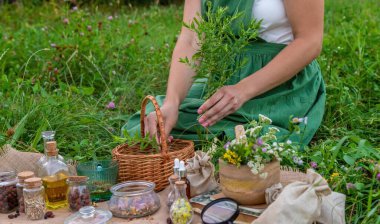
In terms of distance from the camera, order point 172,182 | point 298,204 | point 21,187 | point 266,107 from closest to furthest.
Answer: point 298,204 < point 172,182 < point 21,187 < point 266,107

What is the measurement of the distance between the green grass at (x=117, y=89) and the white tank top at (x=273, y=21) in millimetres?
563

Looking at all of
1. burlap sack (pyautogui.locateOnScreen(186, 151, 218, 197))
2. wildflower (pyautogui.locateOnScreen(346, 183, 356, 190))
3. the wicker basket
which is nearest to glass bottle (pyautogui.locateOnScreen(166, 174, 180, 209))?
burlap sack (pyautogui.locateOnScreen(186, 151, 218, 197))

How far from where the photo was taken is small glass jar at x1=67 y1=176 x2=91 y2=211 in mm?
2340

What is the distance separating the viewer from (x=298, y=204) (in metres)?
2.01

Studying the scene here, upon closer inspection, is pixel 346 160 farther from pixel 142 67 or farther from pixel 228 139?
pixel 142 67

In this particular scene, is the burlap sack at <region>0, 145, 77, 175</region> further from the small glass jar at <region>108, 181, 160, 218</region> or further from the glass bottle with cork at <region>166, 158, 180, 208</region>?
the glass bottle with cork at <region>166, 158, 180, 208</region>

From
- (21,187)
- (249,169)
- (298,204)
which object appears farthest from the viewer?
(21,187)

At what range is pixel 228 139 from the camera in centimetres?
284

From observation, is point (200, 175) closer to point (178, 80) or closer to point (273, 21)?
point (178, 80)

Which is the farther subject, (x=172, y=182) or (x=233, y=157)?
(x=172, y=182)

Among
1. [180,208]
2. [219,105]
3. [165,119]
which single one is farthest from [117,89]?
[180,208]

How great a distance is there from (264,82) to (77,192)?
100 centimetres

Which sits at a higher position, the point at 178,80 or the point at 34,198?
the point at 178,80

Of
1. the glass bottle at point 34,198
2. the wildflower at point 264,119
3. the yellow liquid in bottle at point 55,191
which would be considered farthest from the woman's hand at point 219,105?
the glass bottle at point 34,198
